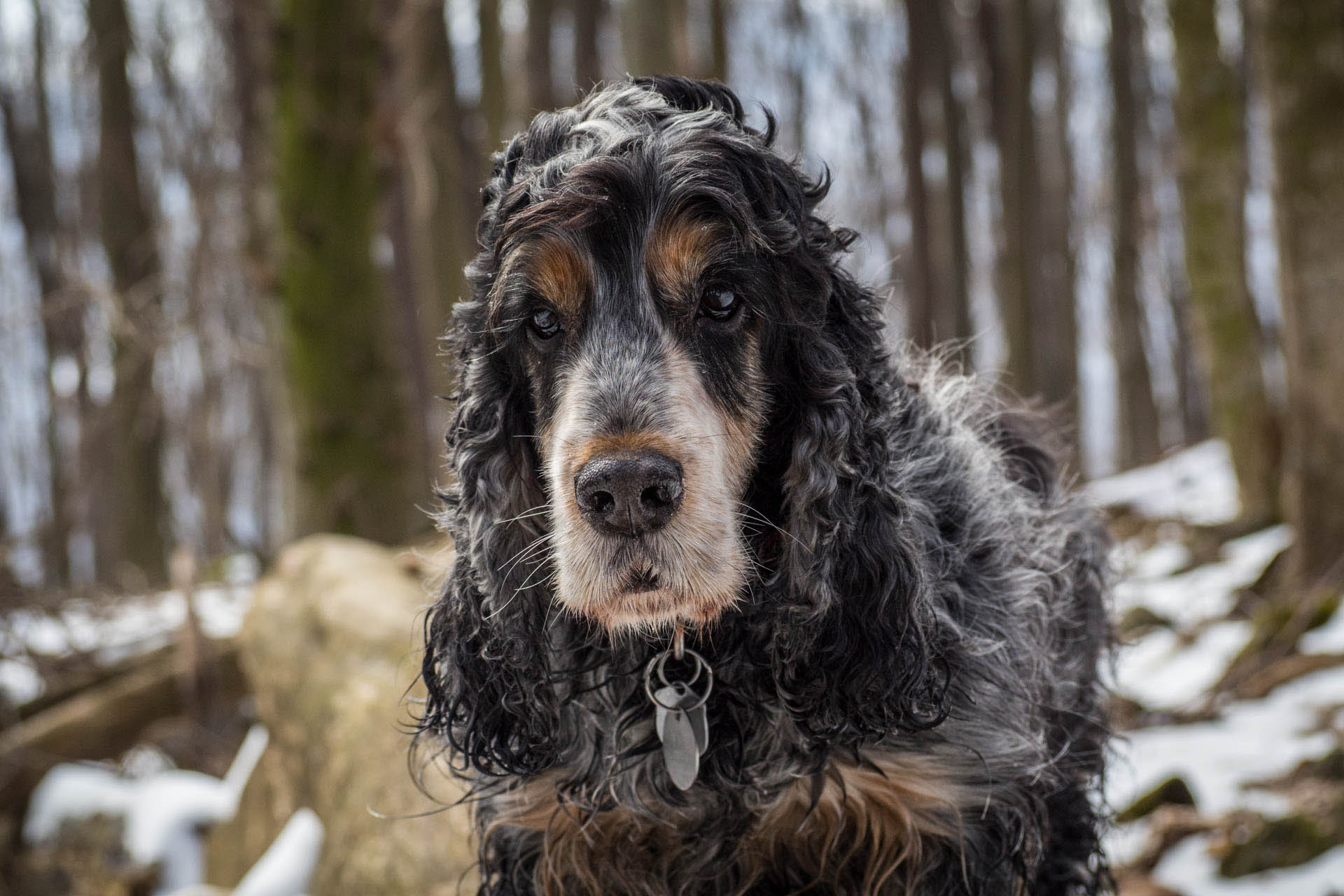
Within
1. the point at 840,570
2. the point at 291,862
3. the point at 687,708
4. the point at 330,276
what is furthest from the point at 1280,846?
the point at 330,276

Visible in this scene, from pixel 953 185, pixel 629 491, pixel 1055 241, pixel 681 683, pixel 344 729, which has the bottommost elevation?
pixel 344 729

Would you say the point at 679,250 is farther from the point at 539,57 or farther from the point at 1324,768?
the point at 539,57

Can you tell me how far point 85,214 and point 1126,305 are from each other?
18.2 m

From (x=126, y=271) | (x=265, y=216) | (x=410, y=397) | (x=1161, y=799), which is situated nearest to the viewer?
(x=1161, y=799)

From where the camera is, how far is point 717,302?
242cm

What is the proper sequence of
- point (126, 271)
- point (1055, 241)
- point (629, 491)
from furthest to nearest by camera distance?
point (1055, 241) → point (126, 271) → point (629, 491)

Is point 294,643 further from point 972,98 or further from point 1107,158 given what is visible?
point 1107,158

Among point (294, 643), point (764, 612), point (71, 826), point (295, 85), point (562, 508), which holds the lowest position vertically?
point (71, 826)

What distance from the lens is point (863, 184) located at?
28188 mm

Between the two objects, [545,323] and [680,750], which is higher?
[545,323]

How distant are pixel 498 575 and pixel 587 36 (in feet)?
33.5

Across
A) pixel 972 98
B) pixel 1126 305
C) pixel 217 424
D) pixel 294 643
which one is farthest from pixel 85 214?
pixel 294 643

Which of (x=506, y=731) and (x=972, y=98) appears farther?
(x=972, y=98)

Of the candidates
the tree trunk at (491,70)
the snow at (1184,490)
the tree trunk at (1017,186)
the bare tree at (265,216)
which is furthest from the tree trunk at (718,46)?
the tree trunk at (1017,186)
